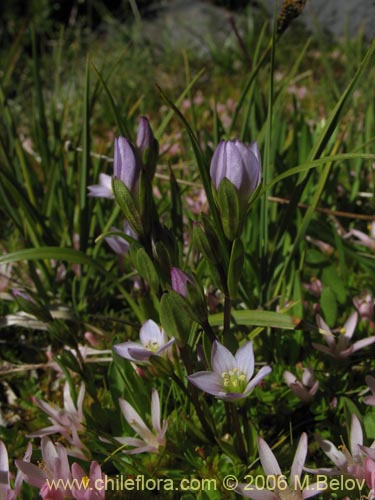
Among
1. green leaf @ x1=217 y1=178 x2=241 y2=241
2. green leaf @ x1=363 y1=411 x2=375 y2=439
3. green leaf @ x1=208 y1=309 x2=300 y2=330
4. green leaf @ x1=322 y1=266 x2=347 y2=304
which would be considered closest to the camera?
green leaf @ x1=217 y1=178 x2=241 y2=241

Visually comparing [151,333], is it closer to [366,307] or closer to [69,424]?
[69,424]

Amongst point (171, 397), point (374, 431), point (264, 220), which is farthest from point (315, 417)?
point (264, 220)

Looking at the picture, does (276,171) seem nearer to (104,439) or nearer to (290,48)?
(104,439)

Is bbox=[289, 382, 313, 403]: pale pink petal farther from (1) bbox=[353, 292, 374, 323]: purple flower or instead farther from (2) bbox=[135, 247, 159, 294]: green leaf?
(2) bbox=[135, 247, 159, 294]: green leaf

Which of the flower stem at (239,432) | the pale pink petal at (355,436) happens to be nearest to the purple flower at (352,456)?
the pale pink petal at (355,436)

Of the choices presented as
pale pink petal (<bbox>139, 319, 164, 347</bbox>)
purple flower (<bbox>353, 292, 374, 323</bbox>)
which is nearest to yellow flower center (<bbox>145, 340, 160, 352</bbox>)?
pale pink petal (<bbox>139, 319, 164, 347</bbox>)

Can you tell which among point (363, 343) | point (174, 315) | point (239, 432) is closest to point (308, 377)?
point (363, 343)
